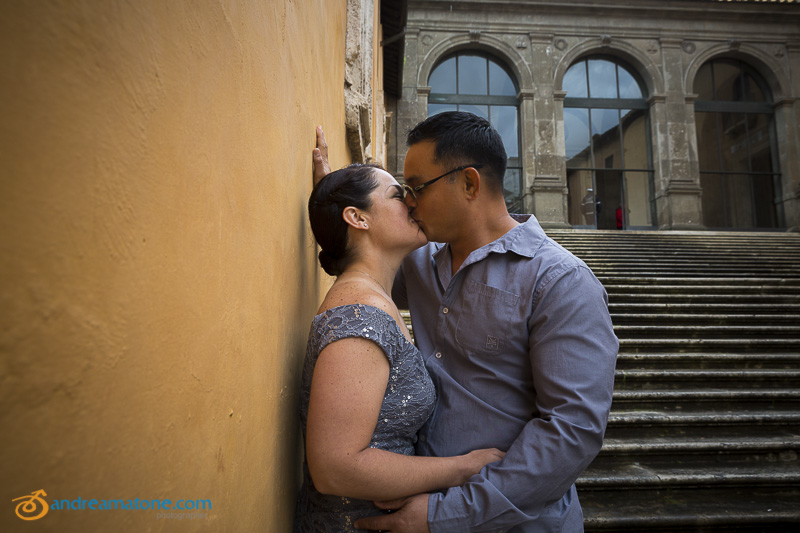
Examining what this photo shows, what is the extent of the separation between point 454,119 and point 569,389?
0.92 meters

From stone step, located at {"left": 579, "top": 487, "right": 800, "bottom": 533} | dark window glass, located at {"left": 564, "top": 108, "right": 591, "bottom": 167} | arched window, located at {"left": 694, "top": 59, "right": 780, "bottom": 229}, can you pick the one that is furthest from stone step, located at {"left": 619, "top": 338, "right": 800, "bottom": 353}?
arched window, located at {"left": 694, "top": 59, "right": 780, "bottom": 229}

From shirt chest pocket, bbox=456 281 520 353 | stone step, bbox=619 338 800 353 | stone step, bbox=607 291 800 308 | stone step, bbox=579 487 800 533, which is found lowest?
stone step, bbox=579 487 800 533

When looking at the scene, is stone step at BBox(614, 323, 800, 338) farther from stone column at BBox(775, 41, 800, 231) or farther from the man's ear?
stone column at BBox(775, 41, 800, 231)

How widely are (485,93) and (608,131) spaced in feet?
13.0

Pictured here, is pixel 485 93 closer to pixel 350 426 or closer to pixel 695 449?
pixel 695 449

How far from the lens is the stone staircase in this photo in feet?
10.0

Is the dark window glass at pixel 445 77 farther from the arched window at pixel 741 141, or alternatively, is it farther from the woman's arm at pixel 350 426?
the woman's arm at pixel 350 426

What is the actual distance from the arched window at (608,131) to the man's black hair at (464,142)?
44.7 feet

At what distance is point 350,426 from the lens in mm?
1073

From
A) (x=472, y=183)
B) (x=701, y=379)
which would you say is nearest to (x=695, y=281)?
(x=701, y=379)

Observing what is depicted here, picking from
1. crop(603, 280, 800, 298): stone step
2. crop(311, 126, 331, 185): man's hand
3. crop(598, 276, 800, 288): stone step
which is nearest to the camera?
crop(311, 126, 331, 185): man's hand

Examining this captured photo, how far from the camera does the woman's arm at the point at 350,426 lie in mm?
1071

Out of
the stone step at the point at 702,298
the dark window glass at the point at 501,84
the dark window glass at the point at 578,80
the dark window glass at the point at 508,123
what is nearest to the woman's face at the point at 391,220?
the stone step at the point at 702,298

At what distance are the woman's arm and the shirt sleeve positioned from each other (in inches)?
6.4
